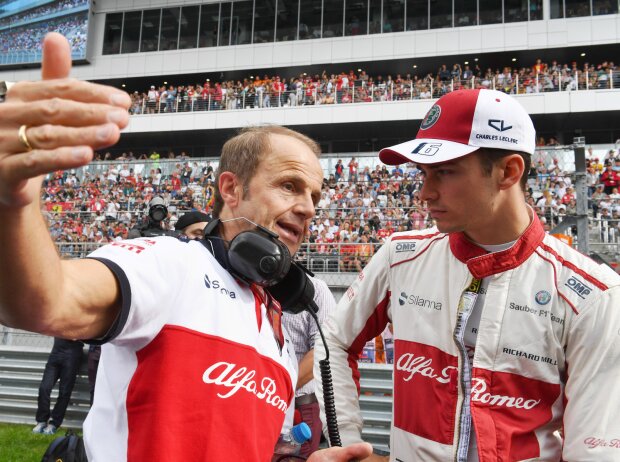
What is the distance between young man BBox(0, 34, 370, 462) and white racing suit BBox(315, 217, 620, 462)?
50cm

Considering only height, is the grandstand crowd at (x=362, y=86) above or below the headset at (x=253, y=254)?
above

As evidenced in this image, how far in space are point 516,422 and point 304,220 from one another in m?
0.97

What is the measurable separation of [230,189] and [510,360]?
1111mm

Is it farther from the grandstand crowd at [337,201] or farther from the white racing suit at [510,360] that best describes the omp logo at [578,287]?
Answer: the grandstand crowd at [337,201]

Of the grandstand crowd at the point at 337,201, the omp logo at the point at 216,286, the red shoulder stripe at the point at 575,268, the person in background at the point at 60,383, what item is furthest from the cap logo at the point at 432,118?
the person in background at the point at 60,383

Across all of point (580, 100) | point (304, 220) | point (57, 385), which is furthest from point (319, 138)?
point (304, 220)

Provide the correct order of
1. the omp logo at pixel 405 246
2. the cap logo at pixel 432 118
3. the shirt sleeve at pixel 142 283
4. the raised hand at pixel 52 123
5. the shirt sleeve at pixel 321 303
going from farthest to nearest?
the shirt sleeve at pixel 321 303, the omp logo at pixel 405 246, the cap logo at pixel 432 118, the shirt sleeve at pixel 142 283, the raised hand at pixel 52 123

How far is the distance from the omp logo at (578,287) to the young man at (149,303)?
0.93 meters

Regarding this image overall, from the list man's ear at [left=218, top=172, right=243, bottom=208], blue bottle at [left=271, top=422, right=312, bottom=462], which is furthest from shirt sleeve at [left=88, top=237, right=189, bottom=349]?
blue bottle at [left=271, top=422, right=312, bottom=462]

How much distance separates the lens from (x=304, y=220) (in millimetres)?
1897

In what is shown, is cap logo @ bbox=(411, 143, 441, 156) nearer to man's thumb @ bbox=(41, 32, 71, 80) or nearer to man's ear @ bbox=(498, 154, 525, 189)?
man's ear @ bbox=(498, 154, 525, 189)

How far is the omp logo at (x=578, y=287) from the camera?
1.76 metres

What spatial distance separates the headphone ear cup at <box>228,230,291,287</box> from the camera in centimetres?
151

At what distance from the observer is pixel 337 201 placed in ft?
50.8
